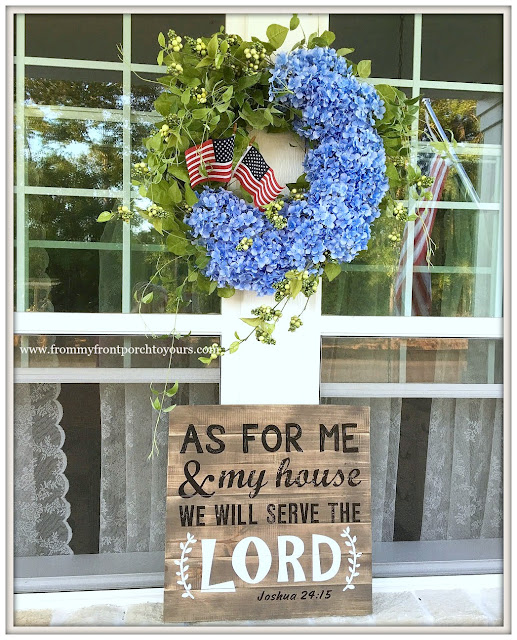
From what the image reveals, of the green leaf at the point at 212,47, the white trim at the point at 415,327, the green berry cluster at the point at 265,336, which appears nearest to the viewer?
the green leaf at the point at 212,47

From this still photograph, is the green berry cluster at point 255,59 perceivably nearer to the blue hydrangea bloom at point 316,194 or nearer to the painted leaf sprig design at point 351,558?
the blue hydrangea bloom at point 316,194

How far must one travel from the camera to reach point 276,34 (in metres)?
1.17

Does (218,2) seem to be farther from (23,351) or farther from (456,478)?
(456,478)

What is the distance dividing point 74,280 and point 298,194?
69cm

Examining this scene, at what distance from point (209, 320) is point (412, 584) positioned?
1023mm

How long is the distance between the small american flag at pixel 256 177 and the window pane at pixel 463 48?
0.67 metres

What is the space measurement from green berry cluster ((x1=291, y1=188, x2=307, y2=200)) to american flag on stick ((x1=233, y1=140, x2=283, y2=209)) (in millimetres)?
53

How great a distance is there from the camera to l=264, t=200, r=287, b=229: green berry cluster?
46.9 inches

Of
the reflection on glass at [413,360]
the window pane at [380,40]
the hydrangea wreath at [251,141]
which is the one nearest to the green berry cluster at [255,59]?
the hydrangea wreath at [251,141]

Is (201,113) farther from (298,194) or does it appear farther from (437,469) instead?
(437,469)

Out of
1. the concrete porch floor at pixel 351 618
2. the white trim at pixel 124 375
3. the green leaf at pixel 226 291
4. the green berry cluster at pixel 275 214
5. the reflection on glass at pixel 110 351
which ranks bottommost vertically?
the concrete porch floor at pixel 351 618

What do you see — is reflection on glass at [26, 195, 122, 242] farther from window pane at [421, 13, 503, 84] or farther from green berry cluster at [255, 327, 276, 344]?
window pane at [421, 13, 503, 84]

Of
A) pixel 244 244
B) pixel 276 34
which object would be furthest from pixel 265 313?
pixel 276 34

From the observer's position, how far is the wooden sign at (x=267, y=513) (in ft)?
4.32
